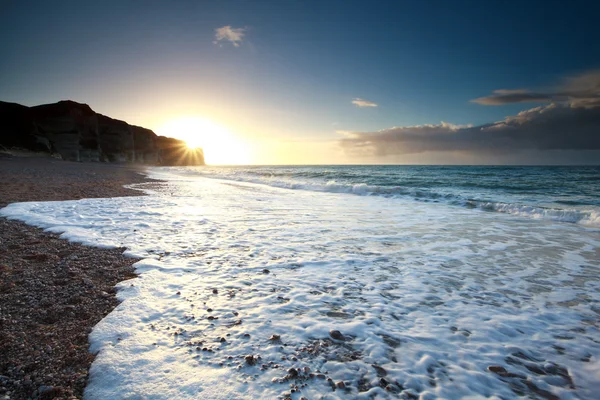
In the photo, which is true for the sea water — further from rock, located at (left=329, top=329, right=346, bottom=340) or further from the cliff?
the cliff

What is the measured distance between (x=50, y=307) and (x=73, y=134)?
238ft

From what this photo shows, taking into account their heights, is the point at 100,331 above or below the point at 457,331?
above

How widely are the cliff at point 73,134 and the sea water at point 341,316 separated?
61.3 m

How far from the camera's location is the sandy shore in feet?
7.17

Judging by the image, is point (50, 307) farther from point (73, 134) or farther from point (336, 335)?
point (73, 134)

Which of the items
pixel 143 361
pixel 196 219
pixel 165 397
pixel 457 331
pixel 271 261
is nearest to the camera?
pixel 165 397

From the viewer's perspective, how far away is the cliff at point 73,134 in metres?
48.4

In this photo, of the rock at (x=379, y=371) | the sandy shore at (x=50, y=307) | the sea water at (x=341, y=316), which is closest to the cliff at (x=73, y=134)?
the sandy shore at (x=50, y=307)

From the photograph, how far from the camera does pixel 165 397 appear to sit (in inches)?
81.4

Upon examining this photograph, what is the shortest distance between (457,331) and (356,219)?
6875 mm

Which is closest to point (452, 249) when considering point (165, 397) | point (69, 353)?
point (165, 397)

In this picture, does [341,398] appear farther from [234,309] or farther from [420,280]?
[420,280]

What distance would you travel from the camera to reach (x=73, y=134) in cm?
5728

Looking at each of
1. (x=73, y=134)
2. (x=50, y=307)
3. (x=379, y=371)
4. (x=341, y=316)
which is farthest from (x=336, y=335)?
(x=73, y=134)
